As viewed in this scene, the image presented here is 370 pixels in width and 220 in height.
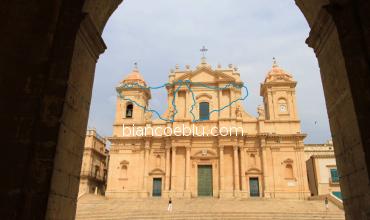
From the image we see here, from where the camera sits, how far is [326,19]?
4223mm

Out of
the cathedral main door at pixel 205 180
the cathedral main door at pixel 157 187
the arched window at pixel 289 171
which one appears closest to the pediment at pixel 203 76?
the cathedral main door at pixel 205 180

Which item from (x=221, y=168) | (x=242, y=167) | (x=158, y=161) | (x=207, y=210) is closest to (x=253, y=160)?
(x=242, y=167)

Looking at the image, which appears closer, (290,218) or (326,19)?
(326,19)

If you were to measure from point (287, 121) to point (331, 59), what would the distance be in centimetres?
2358

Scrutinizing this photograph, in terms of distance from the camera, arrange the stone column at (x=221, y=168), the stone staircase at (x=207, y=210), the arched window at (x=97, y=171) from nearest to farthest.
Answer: the stone staircase at (x=207, y=210)
the stone column at (x=221, y=168)
the arched window at (x=97, y=171)

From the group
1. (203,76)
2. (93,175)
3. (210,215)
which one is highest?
(203,76)

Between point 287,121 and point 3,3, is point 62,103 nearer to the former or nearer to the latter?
point 3,3

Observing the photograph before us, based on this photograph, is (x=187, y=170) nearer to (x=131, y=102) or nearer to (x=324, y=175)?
(x=131, y=102)

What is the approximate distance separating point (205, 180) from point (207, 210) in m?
7.17

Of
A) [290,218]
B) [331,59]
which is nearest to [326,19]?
[331,59]

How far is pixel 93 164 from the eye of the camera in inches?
1312

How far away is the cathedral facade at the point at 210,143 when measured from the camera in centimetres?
2517

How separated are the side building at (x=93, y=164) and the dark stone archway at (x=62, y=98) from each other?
88.5ft

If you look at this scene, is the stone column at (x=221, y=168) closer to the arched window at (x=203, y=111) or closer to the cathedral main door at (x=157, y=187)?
the arched window at (x=203, y=111)
